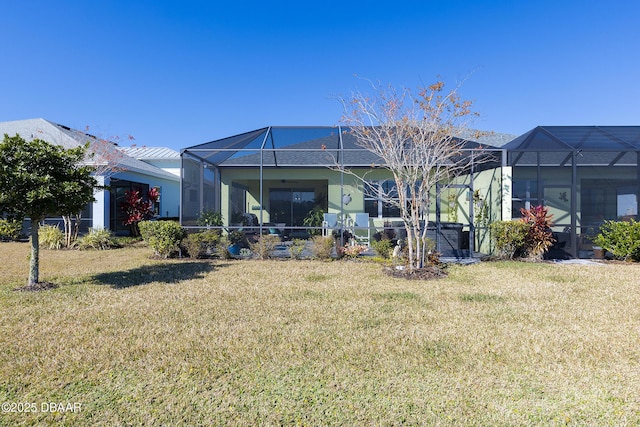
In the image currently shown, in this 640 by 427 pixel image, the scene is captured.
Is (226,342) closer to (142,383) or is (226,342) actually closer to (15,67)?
(142,383)

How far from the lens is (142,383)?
2.73 m

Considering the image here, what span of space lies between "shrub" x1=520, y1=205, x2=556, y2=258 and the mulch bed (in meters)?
3.08

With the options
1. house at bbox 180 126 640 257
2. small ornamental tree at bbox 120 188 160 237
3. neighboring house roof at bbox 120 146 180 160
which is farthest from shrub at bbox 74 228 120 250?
neighboring house roof at bbox 120 146 180 160

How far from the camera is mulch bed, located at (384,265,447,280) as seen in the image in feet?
22.4

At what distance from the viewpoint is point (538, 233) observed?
849 cm

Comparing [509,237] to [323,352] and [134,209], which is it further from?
[134,209]

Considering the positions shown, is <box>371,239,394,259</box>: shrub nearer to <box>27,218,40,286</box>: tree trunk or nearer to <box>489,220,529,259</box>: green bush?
<box>489,220,529,259</box>: green bush

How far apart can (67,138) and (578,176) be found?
65.4 ft

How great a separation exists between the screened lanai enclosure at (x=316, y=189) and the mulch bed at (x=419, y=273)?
120 centimetres

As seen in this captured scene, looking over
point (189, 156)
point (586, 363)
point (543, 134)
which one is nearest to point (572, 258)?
point (543, 134)

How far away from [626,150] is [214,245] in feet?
37.0

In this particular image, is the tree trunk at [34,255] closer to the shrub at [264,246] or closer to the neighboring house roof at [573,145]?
the shrub at [264,246]

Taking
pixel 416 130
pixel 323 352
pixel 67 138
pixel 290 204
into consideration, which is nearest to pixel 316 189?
pixel 290 204

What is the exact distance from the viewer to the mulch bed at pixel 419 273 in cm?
684
